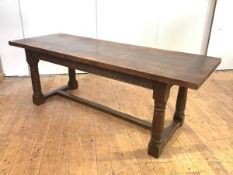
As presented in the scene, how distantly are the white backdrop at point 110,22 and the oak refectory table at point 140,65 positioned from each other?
2.92ft

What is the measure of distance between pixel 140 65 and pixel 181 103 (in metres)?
0.69

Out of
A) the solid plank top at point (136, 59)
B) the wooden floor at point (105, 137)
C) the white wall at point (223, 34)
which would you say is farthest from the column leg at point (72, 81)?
the white wall at point (223, 34)

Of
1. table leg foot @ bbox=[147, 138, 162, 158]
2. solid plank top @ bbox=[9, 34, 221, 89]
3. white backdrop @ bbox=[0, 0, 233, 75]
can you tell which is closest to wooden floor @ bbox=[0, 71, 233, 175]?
table leg foot @ bbox=[147, 138, 162, 158]

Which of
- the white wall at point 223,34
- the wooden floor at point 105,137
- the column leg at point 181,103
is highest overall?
the white wall at point 223,34

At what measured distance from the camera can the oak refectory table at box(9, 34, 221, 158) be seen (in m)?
1.51

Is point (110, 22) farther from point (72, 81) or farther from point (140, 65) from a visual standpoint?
point (140, 65)

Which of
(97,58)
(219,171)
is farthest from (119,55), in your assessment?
(219,171)

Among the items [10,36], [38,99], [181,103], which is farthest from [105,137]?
[10,36]

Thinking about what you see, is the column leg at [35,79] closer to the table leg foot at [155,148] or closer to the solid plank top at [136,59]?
the solid plank top at [136,59]

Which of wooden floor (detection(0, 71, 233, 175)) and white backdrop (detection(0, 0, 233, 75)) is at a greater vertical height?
white backdrop (detection(0, 0, 233, 75))

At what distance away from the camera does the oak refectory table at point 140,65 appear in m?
1.51

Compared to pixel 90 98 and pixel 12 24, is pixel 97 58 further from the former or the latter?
pixel 12 24

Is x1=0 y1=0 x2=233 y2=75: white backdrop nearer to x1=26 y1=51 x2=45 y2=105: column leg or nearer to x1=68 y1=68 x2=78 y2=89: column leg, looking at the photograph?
x1=68 y1=68 x2=78 y2=89: column leg

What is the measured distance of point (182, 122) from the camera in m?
2.20
